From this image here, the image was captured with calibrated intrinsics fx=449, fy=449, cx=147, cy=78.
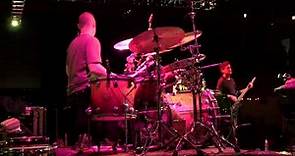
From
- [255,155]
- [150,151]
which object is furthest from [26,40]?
[255,155]

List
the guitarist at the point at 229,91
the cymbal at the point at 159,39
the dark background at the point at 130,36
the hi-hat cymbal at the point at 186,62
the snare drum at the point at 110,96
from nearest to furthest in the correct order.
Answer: the cymbal at the point at 159,39, the hi-hat cymbal at the point at 186,62, the snare drum at the point at 110,96, the guitarist at the point at 229,91, the dark background at the point at 130,36

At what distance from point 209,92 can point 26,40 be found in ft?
15.4

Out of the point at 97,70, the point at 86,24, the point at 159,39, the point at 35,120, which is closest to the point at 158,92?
the point at 159,39

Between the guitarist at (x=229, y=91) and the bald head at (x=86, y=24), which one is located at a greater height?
the bald head at (x=86, y=24)

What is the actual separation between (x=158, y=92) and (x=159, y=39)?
2.14 ft

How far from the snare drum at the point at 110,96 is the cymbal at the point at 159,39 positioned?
0.59 meters

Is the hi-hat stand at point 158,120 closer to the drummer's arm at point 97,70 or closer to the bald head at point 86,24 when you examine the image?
the drummer's arm at point 97,70

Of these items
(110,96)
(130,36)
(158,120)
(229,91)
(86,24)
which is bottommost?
(158,120)

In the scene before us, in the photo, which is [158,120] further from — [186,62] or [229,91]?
[229,91]

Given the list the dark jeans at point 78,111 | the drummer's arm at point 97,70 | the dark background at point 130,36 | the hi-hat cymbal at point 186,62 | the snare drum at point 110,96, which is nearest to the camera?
the hi-hat cymbal at point 186,62

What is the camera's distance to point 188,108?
6.86 meters

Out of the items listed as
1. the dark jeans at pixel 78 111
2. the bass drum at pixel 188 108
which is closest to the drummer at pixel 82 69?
the dark jeans at pixel 78 111

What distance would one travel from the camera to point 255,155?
4.94 metres

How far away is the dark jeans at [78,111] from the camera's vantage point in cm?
632
